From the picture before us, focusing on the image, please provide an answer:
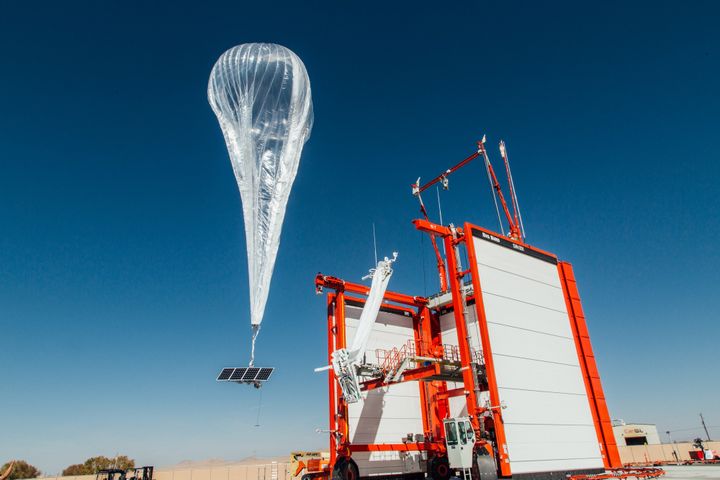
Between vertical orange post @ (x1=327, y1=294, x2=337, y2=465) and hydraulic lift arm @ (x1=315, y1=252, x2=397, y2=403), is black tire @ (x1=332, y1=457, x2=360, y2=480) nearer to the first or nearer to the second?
vertical orange post @ (x1=327, y1=294, x2=337, y2=465)

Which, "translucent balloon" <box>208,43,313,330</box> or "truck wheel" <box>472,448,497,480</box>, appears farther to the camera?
"truck wheel" <box>472,448,497,480</box>

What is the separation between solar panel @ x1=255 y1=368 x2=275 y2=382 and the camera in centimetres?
1430

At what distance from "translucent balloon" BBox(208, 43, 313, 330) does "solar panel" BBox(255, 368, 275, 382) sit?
274 centimetres

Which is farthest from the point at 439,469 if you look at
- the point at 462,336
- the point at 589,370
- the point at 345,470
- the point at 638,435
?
the point at 638,435

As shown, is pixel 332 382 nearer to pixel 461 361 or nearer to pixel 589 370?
pixel 461 361

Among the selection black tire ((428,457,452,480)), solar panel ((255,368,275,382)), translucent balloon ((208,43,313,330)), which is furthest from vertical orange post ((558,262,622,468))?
translucent balloon ((208,43,313,330))

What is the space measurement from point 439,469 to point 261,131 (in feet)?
73.9

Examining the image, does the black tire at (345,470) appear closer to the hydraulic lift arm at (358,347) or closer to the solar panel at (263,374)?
the hydraulic lift arm at (358,347)

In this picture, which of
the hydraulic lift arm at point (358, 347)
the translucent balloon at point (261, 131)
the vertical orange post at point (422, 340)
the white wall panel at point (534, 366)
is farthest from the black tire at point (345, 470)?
the translucent balloon at point (261, 131)

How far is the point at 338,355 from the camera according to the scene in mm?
23078

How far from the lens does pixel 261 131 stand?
13.1 metres

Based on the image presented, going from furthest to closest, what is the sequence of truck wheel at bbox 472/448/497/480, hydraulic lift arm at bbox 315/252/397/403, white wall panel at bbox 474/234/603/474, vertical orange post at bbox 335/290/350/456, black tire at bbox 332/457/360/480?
vertical orange post at bbox 335/290/350/456, black tire at bbox 332/457/360/480, hydraulic lift arm at bbox 315/252/397/403, white wall panel at bbox 474/234/603/474, truck wheel at bbox 472/448/497/480

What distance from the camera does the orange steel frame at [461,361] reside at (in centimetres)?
2153

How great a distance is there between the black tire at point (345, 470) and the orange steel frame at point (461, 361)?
347 millimetres
